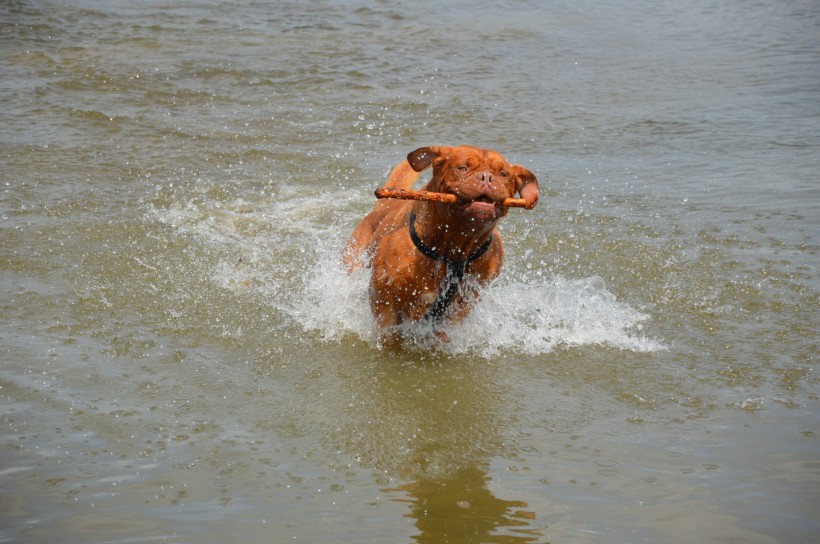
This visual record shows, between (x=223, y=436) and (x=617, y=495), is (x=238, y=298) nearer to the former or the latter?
(x=223, y=436)

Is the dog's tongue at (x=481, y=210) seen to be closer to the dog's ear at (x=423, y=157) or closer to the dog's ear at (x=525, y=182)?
the dog's ear at (x=525, y=182)

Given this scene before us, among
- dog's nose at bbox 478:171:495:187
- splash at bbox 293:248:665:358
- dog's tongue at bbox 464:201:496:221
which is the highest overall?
dog's nose at bbox 478:171:495:187

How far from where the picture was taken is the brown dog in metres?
4.70

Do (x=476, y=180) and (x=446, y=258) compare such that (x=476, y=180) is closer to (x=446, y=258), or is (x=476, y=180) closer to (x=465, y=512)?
(x=446, y=258)

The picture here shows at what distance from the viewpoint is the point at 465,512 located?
3.68 metres

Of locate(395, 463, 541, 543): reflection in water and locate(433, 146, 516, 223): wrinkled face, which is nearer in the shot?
locate(395, 463, 541, 543): reflection in water

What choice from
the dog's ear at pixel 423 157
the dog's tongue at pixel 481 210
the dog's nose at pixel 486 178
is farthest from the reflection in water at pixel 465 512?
the dog's ear at pixel 423 157

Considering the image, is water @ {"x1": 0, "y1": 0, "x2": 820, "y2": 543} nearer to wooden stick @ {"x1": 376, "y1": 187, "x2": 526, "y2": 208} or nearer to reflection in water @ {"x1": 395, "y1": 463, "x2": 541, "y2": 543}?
reflection in water @ {"x1": 395, "y1": 463, "x2": 541, "y2": 543}

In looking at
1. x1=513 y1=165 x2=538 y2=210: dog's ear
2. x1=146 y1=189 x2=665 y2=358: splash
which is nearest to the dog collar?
x1=146 y1=189 x2=665 y2=358: splash

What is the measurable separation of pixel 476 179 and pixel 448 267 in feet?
1.96

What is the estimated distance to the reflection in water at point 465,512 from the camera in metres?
3.52

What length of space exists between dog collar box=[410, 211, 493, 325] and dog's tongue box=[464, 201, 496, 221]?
0.41 meters

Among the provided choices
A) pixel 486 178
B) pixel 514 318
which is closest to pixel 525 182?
pixel 486 178

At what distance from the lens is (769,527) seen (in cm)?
360
